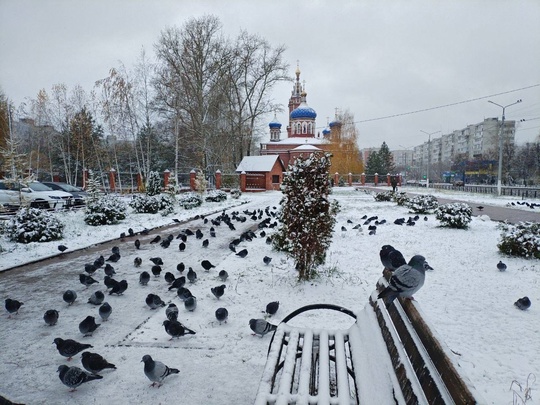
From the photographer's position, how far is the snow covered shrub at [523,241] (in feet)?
Answer: 24.7

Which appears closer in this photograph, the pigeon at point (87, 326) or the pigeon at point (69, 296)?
the pigeon at point (87, 326)

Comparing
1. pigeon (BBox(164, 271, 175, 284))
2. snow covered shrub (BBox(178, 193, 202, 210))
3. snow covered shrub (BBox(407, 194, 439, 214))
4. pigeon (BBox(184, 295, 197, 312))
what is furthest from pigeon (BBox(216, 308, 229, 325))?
snow covered shrub (BBox(178, 193, 202, 210))

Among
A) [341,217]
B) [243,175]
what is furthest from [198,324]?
[243,175]

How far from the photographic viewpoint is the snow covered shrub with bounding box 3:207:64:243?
32.1 feet

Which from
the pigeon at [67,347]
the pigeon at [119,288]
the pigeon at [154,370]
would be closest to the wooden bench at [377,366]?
the pigeon at [154,370]

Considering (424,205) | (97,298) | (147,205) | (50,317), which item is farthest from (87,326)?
(424,205)

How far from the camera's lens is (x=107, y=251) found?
9336 millimetres

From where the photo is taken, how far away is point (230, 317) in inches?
188

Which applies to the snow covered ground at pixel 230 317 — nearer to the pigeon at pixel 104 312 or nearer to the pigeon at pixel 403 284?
the pigeon at pixel 104 312

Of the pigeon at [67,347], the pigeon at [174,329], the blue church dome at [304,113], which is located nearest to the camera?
the pigeon at [67,347]

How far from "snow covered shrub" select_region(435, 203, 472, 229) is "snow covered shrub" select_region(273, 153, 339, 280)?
7.49 meters

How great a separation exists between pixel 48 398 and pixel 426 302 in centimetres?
500

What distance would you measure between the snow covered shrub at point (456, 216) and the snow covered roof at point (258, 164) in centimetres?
2647

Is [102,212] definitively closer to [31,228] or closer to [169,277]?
[31,228]
